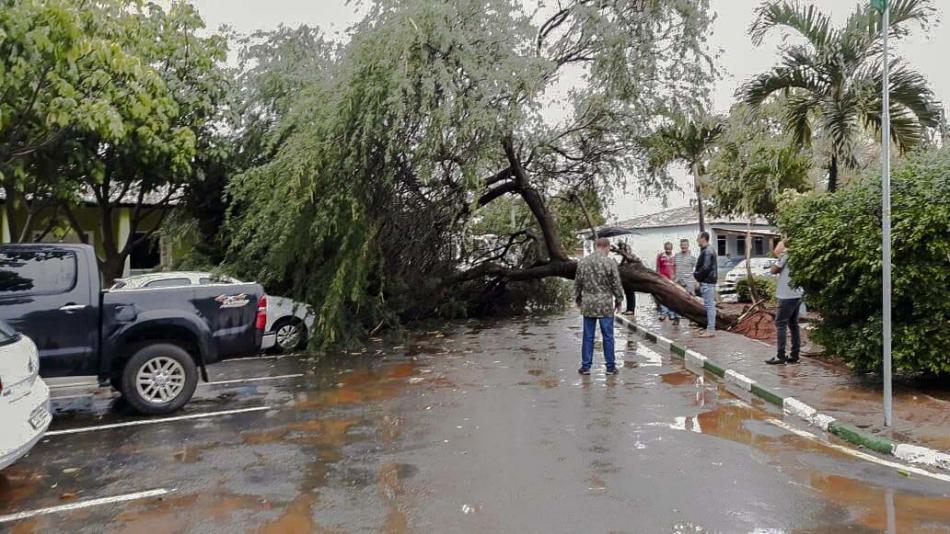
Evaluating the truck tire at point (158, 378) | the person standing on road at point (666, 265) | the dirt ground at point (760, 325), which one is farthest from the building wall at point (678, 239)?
the truck tire at point (158, 378)

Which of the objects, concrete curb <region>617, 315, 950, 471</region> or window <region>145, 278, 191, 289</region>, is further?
window <region>145, 278, 191, 289</region>

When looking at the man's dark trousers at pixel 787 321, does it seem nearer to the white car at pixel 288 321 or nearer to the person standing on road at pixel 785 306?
the person standing on road at pixel 785 306

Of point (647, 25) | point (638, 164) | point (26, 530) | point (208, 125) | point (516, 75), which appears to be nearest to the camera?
point (26, 530)

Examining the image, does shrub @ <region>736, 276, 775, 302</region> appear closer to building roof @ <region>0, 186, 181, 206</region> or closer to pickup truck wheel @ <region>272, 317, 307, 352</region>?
pickup truck wheel @ <region>272, 317, 307, 352</region>

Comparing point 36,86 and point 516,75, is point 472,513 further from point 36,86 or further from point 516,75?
point 516,75

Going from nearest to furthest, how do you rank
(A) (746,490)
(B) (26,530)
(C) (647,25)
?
(B) (26,530), (A) (746,490), (C) (647,25)

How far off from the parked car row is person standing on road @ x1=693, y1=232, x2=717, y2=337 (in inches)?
330

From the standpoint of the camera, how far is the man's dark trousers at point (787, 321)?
9.81m

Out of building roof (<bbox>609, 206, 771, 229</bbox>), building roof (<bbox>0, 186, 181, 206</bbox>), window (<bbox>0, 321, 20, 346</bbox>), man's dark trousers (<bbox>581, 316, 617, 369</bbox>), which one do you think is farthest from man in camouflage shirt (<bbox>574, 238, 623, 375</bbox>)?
building roof (<bbox>609, 206, 771, 229</bbox>)

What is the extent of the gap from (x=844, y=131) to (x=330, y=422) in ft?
31.9

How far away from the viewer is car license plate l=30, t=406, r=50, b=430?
216 inches

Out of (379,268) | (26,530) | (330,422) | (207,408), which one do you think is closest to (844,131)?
(379,268)

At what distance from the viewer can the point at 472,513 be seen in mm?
4855

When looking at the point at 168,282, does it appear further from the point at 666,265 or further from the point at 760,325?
the point at 666,265
